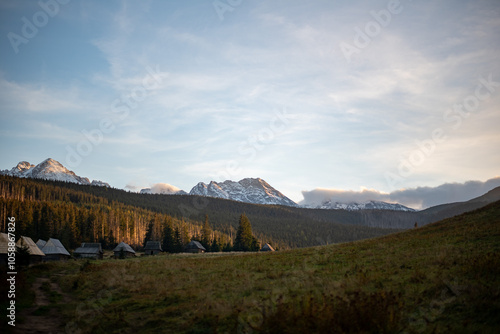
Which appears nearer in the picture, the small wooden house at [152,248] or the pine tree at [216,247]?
→ the small wooden house at [152,248]

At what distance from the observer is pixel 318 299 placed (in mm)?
13180

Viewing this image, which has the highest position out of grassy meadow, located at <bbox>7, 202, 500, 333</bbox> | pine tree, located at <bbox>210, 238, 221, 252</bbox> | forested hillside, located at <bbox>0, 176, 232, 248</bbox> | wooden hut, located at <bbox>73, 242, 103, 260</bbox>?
forested hillside, located at <bbox>0, 176, 232, 248</bbox>

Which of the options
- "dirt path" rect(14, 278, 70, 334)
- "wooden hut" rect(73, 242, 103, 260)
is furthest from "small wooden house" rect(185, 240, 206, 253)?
"dirt path" rect(14, 278, 70, 334)

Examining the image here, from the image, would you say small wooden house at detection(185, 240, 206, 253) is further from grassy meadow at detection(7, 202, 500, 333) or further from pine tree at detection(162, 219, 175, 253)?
grassy meadow at detection(7, 202, 500, 333)

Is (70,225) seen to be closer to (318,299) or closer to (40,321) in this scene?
(40,321)

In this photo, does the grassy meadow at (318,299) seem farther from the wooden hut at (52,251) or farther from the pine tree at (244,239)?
the pine tree at (244,239)

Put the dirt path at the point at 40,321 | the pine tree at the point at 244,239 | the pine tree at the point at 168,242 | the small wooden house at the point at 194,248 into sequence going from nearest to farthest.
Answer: the dirt path at the point at 40,321 < the pine tree at the point at 168,242 < the pine tree at the point at 244,239 < the small wooden house at the point at 194,248

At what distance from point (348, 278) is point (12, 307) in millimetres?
16492

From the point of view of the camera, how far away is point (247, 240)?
9675 cm

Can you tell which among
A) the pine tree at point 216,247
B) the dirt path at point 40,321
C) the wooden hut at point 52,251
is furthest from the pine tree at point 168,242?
Answer: the dirt path at point 40,321

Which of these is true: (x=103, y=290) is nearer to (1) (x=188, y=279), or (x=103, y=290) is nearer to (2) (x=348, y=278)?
(1) (x=188, y=279)

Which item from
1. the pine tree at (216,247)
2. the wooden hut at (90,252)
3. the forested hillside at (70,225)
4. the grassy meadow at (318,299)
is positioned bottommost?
the pine tree at (216,247)

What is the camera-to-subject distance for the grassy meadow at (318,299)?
397 inches

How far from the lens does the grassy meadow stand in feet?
33.1
